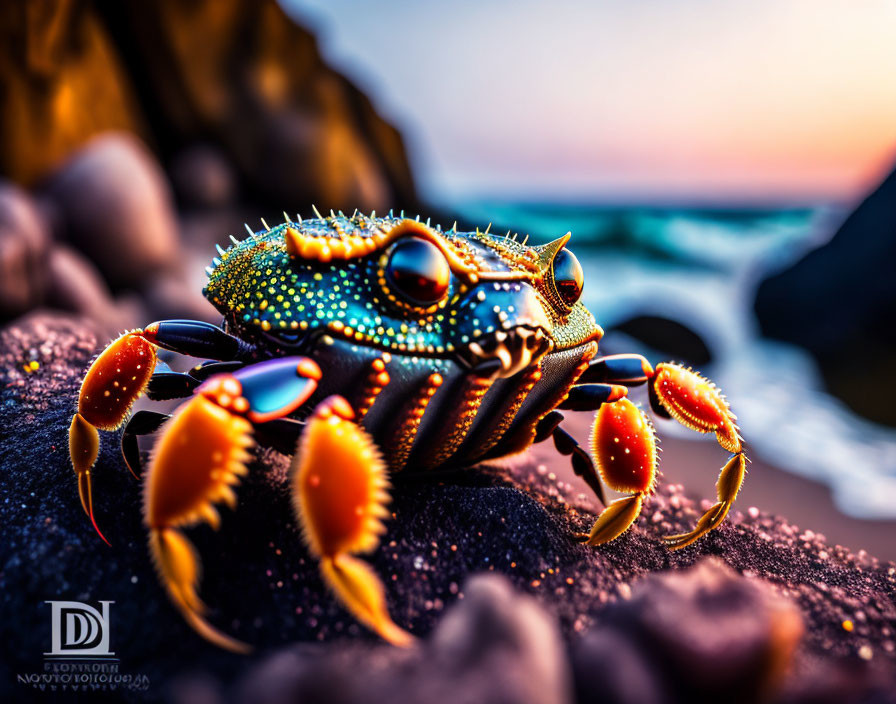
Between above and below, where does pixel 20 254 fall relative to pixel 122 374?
below

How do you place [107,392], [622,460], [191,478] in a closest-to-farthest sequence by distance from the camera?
[191,478] < [107,392] < [622,460]

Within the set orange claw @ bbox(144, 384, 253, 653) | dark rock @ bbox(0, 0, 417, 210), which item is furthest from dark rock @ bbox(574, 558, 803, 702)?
dark rock @ bbox(0, 0, 417, 210)

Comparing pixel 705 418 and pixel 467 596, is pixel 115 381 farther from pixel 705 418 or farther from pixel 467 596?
pixel 705 418

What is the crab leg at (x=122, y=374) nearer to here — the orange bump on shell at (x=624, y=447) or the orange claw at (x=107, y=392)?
the orange claw at (x=107, y=392)

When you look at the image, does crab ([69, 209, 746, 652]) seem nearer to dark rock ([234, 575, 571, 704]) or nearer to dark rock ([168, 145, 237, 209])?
dark rock ([234, 575, 571, 704])

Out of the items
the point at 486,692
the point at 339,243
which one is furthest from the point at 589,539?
the point at 339,243

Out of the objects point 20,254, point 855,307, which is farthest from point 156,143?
point 855,307

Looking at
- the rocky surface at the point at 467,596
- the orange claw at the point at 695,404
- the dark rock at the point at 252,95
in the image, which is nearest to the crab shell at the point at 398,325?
the rocky surface at the point at 467,596
